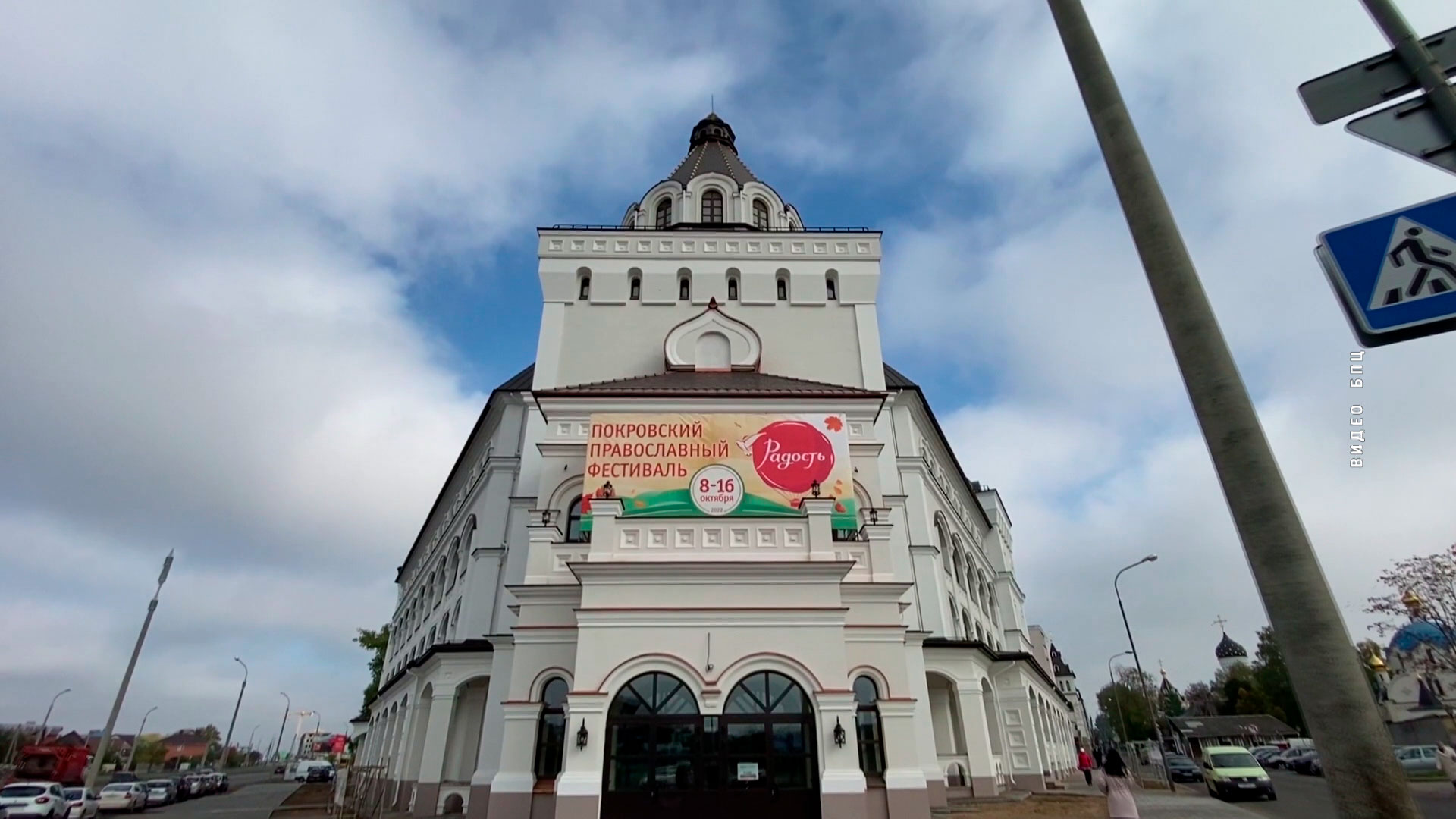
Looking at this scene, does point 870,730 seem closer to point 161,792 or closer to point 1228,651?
point 161,792

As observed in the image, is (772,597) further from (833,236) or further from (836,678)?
(833,236)

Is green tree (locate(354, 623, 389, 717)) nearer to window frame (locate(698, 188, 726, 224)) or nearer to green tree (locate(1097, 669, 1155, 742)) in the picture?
window frame (locate(698, 188, 726, 224))

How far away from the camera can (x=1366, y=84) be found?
3596mm

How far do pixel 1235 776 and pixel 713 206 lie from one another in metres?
29.5

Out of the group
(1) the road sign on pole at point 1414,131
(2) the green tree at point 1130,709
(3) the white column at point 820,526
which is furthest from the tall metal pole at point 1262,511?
(2) the green tree at point 1130,709

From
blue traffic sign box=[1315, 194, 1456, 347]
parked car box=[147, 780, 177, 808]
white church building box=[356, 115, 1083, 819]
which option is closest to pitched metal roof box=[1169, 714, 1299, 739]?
white church building box=[356, 115, 1083, 819]

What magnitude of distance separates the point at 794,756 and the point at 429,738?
13.3m

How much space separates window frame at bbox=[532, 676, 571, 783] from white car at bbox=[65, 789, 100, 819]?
70.8 feet

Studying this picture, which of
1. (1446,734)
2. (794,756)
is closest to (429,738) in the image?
(794,756)

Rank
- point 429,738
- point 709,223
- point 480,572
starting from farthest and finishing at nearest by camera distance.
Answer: point 709,223 < point 480,572 < point 429,738

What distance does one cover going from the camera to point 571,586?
1755cm

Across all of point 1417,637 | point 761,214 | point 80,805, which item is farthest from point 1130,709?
point 80,805

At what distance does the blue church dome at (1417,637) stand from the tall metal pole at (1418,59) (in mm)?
47784

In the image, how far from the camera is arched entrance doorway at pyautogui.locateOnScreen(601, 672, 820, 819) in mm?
14422
